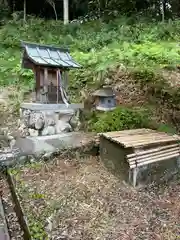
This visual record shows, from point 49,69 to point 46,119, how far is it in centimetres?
82

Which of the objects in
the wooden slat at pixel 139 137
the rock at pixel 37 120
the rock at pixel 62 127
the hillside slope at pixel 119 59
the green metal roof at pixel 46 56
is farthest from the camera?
the hillside slope at pixel 119 59

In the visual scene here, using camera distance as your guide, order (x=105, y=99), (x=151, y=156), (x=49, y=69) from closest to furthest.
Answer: (x=151, y=156) < (x=49, y=69) < (x=105, y=99)

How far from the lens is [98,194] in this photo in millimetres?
3777

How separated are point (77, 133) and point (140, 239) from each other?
2.61 m

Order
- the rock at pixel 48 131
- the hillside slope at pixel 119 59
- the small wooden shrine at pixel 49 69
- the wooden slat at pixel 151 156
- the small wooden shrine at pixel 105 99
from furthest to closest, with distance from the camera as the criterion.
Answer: the hillside slope at pixel 119 59 < the small wooden shrine at pixel 105 99 < the rock at pixel 48 131 < the small wooden shrine at pixel 49 69 < the wooden slat at pixel 151 156

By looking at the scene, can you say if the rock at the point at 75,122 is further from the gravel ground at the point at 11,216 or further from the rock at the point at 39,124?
the gravel ground at the point at 11,216

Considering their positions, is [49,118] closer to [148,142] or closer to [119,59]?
[148,142]

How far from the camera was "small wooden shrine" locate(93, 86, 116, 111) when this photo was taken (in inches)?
211

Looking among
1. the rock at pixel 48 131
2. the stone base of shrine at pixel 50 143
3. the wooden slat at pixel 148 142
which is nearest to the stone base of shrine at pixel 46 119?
the rock at pixel 48 131

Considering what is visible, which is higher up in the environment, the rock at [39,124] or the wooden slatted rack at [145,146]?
the rock at [39,124]

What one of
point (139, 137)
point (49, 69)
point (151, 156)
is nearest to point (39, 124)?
point (49, 69)

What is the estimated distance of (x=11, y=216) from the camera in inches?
137

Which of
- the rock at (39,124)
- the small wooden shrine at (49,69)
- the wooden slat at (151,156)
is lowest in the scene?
the wooden slat at (151,156)

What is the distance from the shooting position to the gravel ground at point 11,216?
10.4 feet
